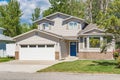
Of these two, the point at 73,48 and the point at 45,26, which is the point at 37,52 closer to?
the point at 45,26

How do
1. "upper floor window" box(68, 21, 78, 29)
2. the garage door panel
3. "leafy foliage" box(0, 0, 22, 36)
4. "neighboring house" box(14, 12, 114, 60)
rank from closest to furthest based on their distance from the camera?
1. "neighboring house" box(14, 12, 114, 60)
2. the garage door panel
3. "upper floor window" box(68, 21, 78, 29)
4. "leafy foliage" box(0, 0, 22, 36)

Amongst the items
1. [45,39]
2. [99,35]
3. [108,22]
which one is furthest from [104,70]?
[45,39]

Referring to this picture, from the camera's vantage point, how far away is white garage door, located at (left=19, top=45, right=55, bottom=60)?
3531 cm

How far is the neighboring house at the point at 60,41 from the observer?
33969 millimetres

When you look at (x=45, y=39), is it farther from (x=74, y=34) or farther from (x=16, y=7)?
(x=16, y=7)

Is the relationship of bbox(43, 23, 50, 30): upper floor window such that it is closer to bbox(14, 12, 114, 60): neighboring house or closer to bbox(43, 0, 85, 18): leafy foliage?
bbox(14, 12, 114, 60): neighboring house

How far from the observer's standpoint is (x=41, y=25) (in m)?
39.7

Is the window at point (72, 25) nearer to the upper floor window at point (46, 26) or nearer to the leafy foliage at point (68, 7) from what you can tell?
the upper floor window at point (46, 26)

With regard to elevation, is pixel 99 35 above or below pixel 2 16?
below

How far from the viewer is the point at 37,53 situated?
35906 millimetres

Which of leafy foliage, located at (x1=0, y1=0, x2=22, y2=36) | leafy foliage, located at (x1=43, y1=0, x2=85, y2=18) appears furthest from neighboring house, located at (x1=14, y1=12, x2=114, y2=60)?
leafy foliage, located at (x1=0, y1=0, x2=22, y2=36)

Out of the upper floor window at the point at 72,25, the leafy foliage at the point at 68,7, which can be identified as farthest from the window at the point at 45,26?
the leafy foliage at the point at 68,7

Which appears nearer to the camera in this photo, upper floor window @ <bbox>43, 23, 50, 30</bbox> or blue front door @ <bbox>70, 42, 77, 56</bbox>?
blue front door @ <bbox>70, 42, 77, 56</bbox>

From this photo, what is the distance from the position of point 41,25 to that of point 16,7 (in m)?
16.0
